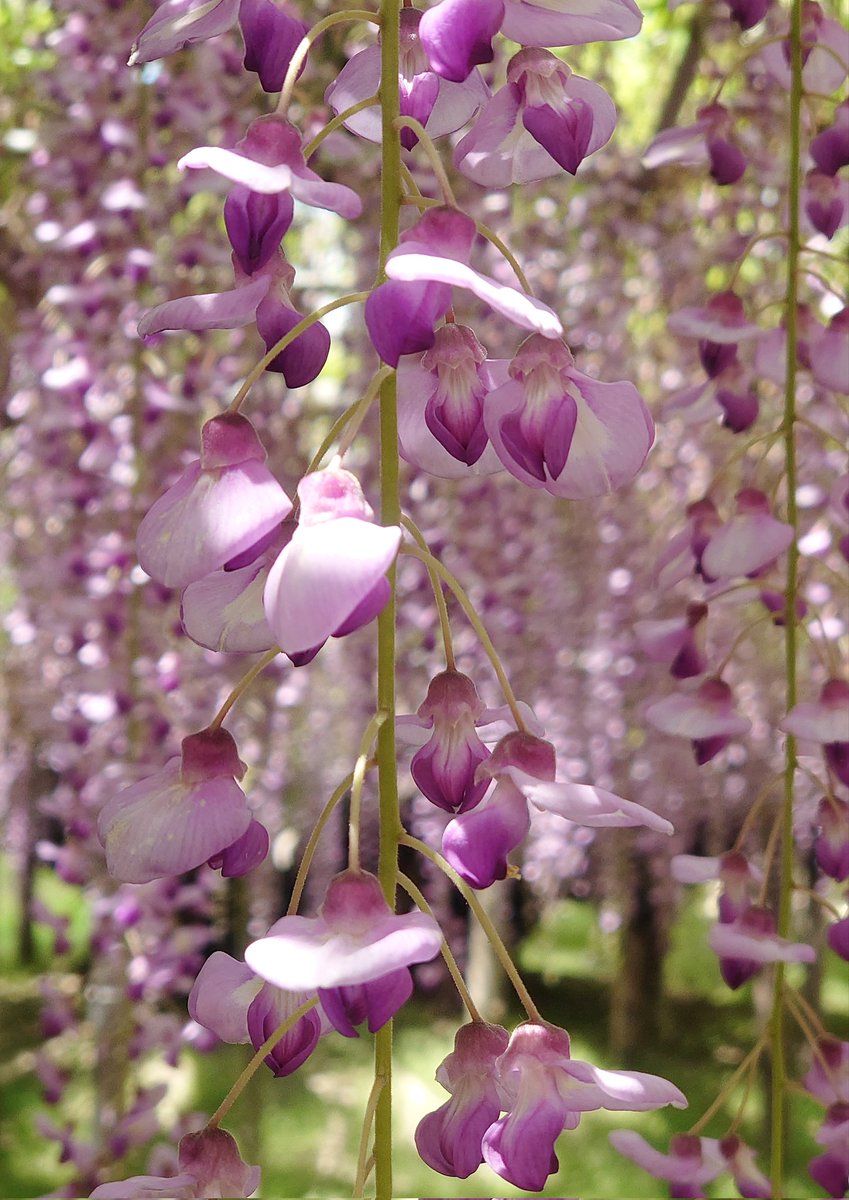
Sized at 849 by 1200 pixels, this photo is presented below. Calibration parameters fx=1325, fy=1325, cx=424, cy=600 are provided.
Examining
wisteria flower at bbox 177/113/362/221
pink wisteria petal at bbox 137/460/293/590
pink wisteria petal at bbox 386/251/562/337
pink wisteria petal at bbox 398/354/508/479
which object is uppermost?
wisteria flower at bbox 177/113/362/221

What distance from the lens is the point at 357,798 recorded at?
0.61m

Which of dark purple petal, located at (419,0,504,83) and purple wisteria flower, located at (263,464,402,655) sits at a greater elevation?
dark purple petal, located at (419,0,504,83)

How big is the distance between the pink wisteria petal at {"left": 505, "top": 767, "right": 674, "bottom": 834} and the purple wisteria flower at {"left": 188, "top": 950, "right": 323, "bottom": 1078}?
0.55 ft

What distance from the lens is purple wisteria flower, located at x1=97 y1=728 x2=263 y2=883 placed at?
647 mm

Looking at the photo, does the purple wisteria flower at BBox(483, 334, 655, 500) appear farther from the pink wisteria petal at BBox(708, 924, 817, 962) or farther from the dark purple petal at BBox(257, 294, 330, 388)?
the pink wisteria petal at BBox(708, 924, 817, 962)

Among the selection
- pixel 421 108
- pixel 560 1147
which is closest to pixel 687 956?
pixel 560 1147

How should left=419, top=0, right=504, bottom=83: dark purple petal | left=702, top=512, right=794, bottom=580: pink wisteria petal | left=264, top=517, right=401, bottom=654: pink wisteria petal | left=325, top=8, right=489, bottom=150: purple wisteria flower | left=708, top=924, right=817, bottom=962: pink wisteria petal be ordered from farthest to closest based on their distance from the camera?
1. left=702, top=512, right=794, bottom=580: pink wisteria petal
2. left=708, top=924, right=817, bottom=962: pink wisteria petal
3. left=325, top=8, right=489, bottom=150: purple wisteria flower
4. left=419, top=0, right=504, bottom=83: dark purple petal
5. left=264, top=517, right=401, bottom=654: pink wisteria petal

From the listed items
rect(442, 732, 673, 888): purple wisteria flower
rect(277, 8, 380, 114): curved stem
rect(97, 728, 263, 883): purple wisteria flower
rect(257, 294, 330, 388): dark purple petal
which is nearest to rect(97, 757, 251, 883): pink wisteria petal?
rect(97, 728, 263, 883): purple wisteria flower

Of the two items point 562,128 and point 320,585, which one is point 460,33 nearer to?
point 562,128

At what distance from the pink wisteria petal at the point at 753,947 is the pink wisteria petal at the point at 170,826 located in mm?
674

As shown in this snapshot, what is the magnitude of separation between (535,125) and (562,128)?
0.05 ft

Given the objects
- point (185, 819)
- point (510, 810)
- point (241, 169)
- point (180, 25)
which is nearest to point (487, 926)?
point (510, 810)

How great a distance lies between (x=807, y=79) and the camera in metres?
1.55

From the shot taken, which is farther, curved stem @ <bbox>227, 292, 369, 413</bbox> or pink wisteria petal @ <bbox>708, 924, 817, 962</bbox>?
pink wisteria petal @ <bbox>708, 924, 817, 962</bbox>
